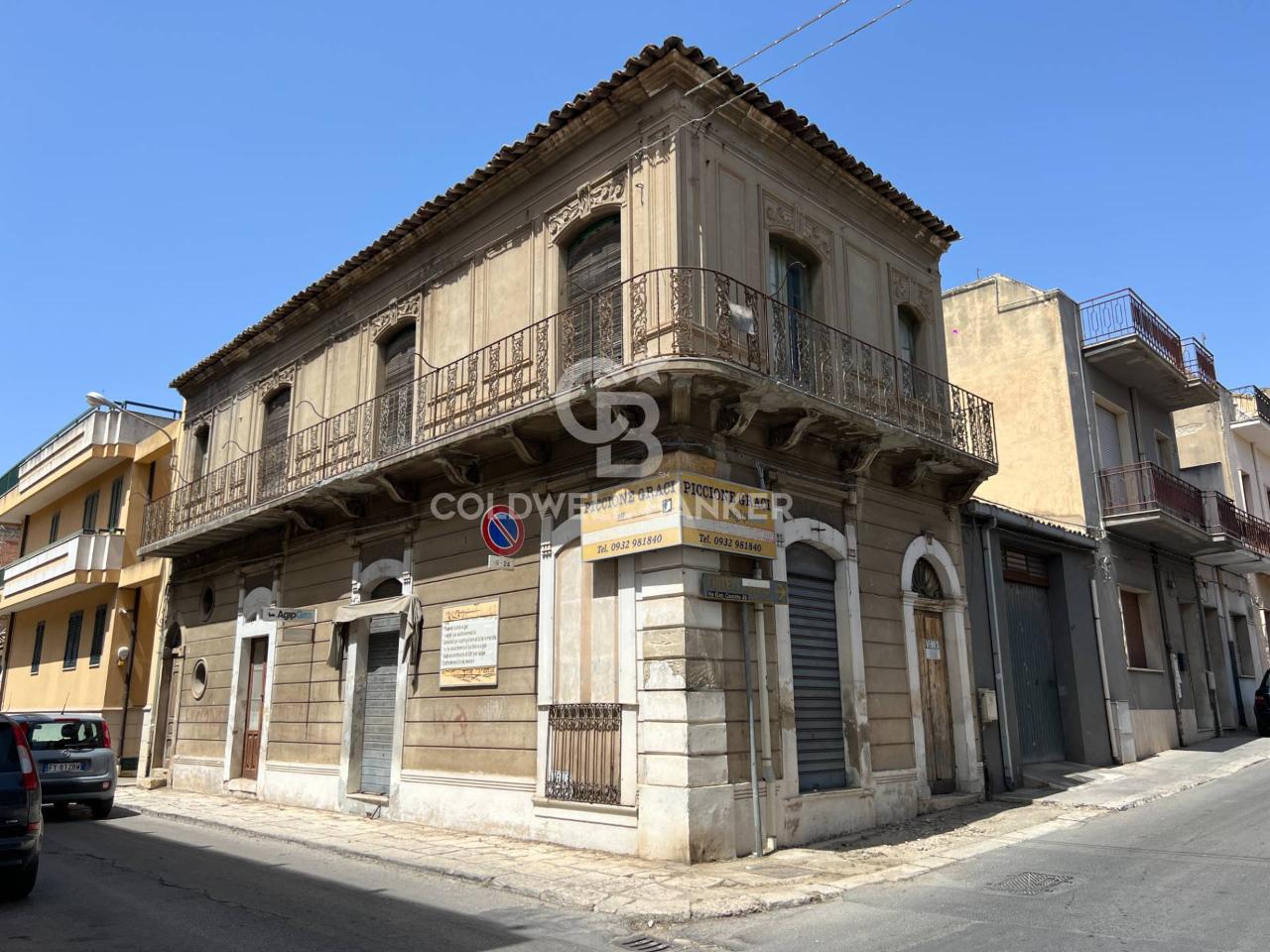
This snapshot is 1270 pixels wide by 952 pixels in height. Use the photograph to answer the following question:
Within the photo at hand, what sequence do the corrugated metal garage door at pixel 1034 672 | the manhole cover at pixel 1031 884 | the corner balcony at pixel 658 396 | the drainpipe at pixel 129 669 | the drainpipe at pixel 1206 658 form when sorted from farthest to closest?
the drainpipe at pixel 129 669
the drainpipe at pixel 1206 658
the corrugated metal garage door at pixel 1034 672
the corner balcony at pixel 658 396
the manhole cover at pixel 1031 884

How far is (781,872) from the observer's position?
27.6 ft

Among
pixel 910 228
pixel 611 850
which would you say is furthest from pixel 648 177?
pixel 611 850

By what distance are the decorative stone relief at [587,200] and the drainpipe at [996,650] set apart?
7.68 m

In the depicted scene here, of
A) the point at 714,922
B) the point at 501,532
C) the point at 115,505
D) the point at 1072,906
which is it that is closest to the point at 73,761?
the point at 501,532

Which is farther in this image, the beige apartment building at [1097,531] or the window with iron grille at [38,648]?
the window with iron grille at [38,648]

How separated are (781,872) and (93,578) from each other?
64.0 ft

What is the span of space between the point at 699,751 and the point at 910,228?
9.10 meters

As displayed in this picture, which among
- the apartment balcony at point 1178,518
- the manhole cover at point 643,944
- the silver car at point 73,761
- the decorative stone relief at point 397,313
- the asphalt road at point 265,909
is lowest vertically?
the manhole cover at point 643,944

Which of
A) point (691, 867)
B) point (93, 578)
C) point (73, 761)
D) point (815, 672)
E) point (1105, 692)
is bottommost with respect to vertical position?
point (691, 867)

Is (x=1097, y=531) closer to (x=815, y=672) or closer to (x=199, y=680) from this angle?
(x=815, y=672)

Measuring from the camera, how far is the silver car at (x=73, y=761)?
1328 cm

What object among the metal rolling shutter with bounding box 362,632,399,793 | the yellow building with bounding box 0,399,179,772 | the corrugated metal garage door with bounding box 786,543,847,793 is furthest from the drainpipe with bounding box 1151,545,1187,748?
the yellow building with bounding box 0,399,179,772

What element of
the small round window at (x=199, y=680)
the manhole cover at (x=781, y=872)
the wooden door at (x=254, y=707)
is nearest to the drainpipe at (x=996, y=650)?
the manhole cover at (x=781, y=872)

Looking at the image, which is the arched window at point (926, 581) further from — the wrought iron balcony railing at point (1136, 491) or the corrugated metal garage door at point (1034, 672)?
the wrought iron balcony railing at point (1136, 491)
